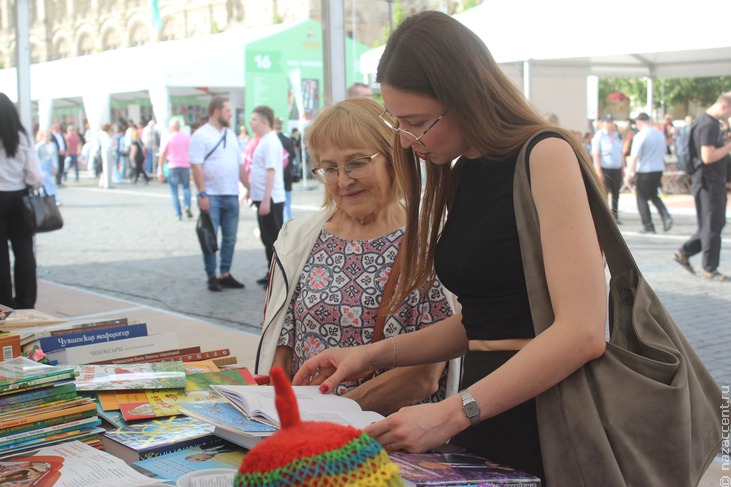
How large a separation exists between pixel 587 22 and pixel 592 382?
32.4 feet

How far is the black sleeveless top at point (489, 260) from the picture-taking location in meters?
1.66

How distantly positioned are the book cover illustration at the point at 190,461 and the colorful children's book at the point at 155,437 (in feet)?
0.06

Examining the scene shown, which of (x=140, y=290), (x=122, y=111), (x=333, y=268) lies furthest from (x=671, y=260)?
(x=122, y=111)

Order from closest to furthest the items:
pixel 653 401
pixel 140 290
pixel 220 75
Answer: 1. pixel 653 401
2. pixel 140 290
3. pixel 220 75

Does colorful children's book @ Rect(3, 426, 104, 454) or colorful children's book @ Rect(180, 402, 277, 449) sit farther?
colorful children's book @ Rect(3, 426, 104, 454)

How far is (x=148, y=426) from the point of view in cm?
199

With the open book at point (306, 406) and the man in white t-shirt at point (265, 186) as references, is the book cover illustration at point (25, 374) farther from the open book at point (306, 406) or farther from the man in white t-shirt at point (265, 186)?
the man in white t-shirt at point (265, 186)

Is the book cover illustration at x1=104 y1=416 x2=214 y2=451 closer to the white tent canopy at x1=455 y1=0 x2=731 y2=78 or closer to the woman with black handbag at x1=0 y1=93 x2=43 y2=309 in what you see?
the woman with black handbag at x1=0 y1=93 x2=43 y2=309

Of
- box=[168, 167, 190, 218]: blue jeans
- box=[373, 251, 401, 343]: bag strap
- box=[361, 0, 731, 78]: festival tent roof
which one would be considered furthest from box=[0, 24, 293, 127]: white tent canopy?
box=[373, 251, 401, 343]: bag strap

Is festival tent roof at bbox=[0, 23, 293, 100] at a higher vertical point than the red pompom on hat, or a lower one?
higher

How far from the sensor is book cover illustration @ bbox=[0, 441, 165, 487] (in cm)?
165

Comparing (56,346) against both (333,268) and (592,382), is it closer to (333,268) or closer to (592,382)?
(333,268)

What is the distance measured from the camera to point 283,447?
1094 mm

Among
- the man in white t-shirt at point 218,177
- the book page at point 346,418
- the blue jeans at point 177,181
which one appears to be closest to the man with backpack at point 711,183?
the man in white t-shirt at point 218,177
